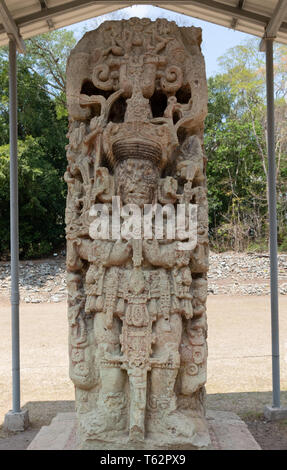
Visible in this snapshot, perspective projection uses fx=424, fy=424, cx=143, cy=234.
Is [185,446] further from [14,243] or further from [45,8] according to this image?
[45,8]

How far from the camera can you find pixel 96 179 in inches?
146

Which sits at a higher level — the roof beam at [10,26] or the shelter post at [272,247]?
the roof beam at [10,26]

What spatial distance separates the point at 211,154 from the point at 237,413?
48.1 ft

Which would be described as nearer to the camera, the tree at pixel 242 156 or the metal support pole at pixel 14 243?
the metal support pole at pixel 14 243

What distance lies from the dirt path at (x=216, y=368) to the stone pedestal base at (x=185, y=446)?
52 cm

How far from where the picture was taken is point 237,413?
4914 mm

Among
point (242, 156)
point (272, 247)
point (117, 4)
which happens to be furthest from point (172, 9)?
point (242, 156)

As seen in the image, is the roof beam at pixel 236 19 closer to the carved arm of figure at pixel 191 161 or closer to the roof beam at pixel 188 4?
the roof beam at pixel 188 4

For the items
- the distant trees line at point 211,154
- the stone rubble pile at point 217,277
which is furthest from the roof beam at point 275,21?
the distant trees line at point 211,154

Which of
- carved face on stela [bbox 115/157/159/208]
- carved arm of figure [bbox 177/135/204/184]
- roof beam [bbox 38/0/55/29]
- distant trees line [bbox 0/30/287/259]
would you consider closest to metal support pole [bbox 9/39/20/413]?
roof beam [bbox 38/0/55/29]

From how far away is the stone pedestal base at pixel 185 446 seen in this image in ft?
11.1

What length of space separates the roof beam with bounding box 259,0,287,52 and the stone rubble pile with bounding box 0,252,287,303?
9001mm
